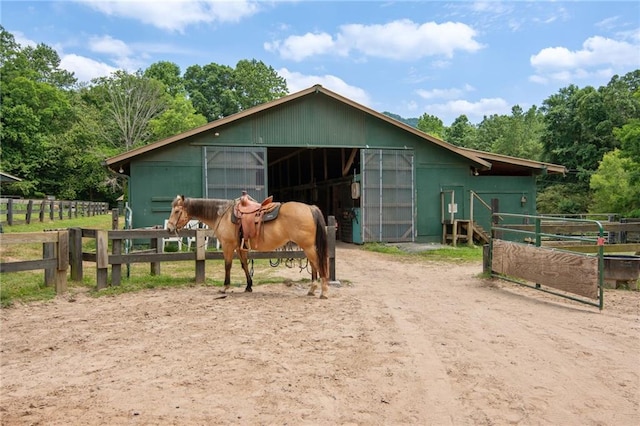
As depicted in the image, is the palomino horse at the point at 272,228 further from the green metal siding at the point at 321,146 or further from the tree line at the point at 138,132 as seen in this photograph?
the tree line at the point at 138,132

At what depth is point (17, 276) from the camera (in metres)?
7.35

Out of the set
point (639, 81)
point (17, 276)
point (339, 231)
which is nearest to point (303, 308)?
point (17, 276)

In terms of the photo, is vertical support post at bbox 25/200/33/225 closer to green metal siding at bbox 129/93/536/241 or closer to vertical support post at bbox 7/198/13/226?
vertical support post at bbox 7/198/13/226

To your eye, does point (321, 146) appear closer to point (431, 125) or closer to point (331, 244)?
point (331, 244)

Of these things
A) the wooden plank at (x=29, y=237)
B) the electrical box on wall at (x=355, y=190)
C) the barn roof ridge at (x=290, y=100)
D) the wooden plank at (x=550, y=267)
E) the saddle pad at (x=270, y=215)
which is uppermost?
the barn roof ridge at (x=290, y=100)

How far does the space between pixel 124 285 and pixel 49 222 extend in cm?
1403

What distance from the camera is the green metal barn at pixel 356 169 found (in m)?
13.5

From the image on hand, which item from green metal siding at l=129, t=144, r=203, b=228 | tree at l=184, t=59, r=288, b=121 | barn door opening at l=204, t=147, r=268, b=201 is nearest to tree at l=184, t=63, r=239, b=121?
tree at l=184, t=59, r=288, b=121

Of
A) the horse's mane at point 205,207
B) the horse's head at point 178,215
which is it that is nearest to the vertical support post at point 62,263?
the horse's head at point 178,215

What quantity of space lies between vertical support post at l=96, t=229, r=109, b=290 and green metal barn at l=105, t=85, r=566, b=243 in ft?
22.3

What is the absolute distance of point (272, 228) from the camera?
6.73 m

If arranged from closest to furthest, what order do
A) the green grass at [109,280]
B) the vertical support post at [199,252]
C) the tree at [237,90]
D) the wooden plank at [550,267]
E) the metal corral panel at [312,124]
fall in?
the wooden plank at [550,267], the green grass at [109,280], the vertical support post at [199,252], the metal corral panel at [312,124], the tree at [237,90]

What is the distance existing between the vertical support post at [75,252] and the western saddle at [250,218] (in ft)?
7.51

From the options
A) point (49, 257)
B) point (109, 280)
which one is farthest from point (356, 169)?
point (49, 257)
